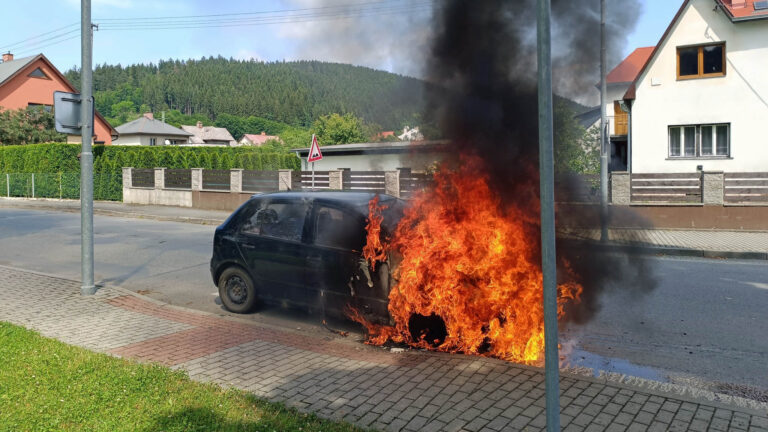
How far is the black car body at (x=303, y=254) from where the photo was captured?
5.81 metres

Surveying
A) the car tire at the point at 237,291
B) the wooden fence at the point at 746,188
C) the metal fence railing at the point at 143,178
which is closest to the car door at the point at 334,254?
the car tire at the point at 237,291

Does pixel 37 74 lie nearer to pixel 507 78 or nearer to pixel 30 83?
pixel 30 83

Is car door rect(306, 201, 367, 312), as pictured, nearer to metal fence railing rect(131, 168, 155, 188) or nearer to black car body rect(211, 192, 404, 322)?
black car body rect(211, 192, 404, 322)

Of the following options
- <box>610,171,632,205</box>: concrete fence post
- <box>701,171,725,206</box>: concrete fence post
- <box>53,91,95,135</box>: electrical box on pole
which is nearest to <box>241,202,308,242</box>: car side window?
<box>53,91,95,135</box>: electrical box on pole

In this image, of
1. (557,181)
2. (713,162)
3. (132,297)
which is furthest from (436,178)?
(713,162)

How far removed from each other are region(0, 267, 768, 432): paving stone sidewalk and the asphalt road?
798 millimetres

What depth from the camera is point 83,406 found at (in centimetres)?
401

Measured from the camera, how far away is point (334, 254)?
600cm

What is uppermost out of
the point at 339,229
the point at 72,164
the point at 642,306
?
the point at 72,164

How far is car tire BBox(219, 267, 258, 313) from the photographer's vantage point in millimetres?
6977

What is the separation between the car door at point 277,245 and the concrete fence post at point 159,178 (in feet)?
68.4

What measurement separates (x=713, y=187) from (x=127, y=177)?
24.7 metres

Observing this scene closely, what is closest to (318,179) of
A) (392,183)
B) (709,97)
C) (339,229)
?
(392,183)

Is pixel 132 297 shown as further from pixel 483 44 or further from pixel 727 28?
pixel 727 28
